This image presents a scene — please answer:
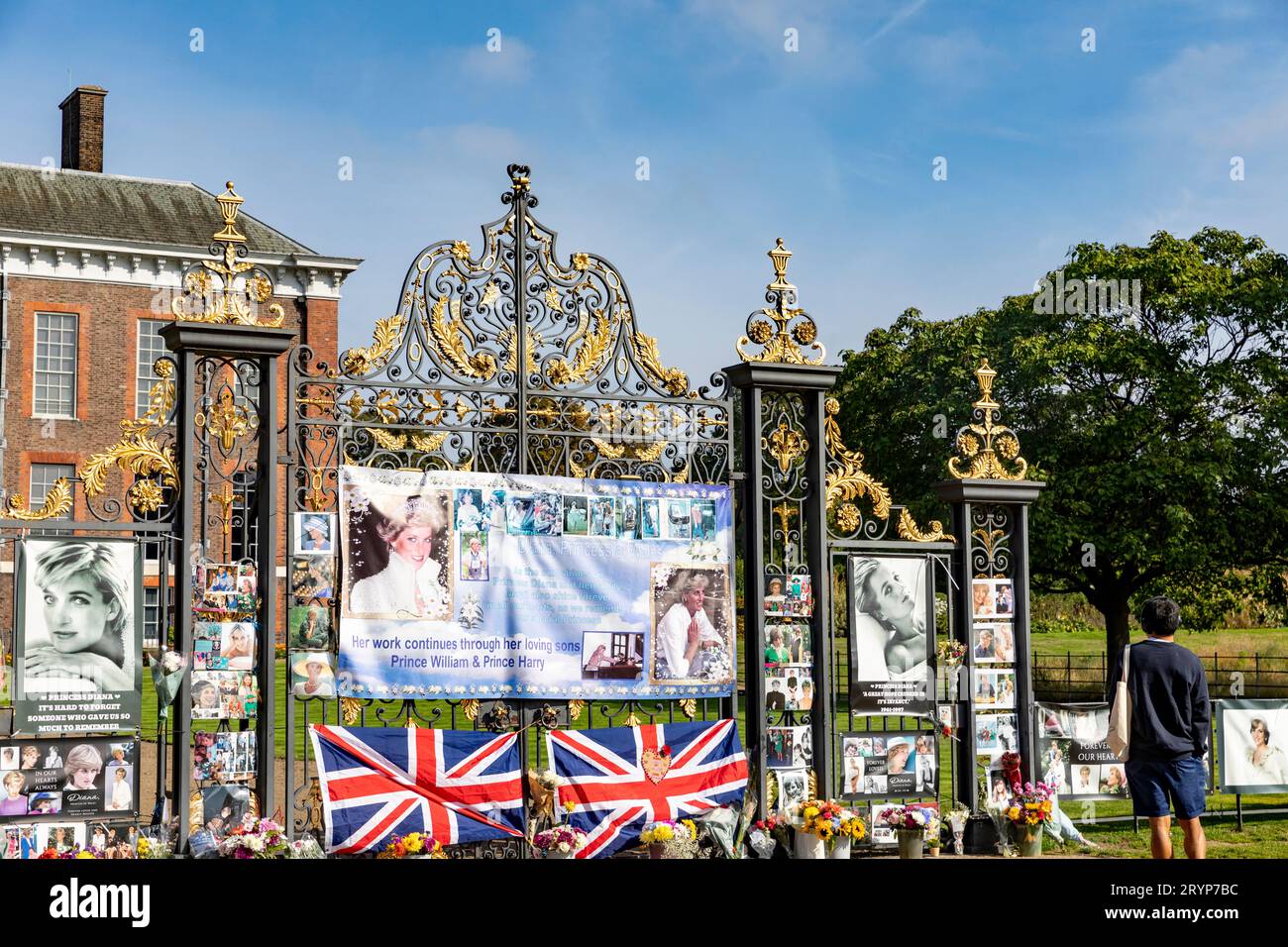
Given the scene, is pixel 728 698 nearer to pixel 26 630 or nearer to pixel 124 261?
pixel 26 630

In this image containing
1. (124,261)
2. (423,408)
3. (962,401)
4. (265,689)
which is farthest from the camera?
(124,261)

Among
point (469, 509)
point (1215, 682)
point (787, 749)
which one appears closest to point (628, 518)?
point (469, 509)

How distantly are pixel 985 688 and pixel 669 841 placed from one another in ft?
11.1

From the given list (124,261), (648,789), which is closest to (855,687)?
(648,789)

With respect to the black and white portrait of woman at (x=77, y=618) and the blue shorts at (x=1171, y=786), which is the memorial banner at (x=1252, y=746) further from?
the black and white portrait of woman at (x=77, y=618)

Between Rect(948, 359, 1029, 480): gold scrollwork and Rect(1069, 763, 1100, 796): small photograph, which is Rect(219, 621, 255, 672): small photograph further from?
Rect(1069, 763, 1100, 796): small photograph

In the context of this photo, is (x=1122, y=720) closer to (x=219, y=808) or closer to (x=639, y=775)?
(x=639, y=775)

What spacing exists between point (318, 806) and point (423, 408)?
2928 mm

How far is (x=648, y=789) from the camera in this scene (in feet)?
34.8

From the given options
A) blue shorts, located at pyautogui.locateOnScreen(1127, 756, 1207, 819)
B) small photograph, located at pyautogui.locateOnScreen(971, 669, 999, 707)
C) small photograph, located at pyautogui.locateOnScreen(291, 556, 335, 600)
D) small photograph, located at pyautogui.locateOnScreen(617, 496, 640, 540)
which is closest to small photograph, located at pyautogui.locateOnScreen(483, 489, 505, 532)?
small photograph, located at pyautogui.locateOnScreen(617, 496, 640, 540)

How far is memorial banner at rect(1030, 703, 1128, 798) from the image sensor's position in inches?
489

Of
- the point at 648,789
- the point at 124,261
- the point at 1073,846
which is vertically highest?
the point at 124,261

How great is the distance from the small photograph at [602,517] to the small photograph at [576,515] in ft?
0.13

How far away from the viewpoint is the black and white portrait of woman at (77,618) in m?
9.14
